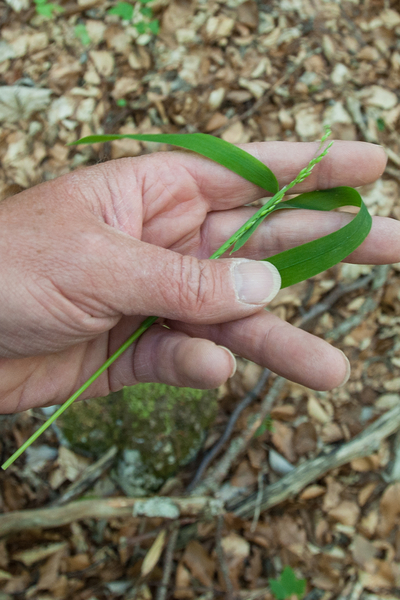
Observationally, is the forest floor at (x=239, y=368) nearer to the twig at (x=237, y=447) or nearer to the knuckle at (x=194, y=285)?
the twig at (x=237, y=447)

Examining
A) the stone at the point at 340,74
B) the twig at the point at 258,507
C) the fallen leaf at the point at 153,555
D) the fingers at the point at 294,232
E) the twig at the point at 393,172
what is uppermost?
the stone at the point at 340,74

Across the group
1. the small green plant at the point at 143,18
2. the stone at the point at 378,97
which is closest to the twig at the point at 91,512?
the stone at the point at 378,97

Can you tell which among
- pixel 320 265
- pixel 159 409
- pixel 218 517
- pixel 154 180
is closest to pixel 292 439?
pixel 218 517

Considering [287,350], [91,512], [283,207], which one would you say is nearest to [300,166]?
[283,207]

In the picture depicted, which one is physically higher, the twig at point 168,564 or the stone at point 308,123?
the stone at point 308,123

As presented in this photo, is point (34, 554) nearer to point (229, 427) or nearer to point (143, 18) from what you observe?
point (229, 427)

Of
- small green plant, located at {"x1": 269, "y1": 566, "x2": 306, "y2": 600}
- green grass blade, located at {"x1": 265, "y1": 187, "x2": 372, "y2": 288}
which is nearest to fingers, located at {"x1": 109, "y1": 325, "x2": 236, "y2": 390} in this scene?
green grass blade, located at {"x1": 265, "y1": 187, "x2": 372, "y2": 288}
